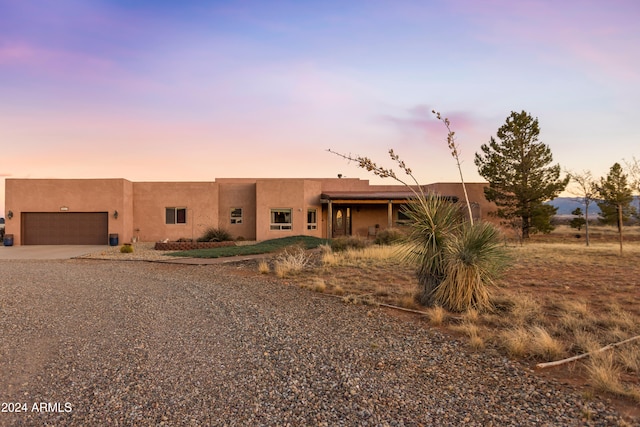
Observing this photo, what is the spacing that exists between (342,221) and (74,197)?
1621 cm

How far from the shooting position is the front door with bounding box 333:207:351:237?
26234 mm

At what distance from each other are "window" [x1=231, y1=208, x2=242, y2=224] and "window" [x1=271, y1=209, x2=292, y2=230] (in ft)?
7.58

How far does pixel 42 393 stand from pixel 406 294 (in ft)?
21.1

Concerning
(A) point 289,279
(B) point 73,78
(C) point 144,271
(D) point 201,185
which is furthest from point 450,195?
(B) point 73,78

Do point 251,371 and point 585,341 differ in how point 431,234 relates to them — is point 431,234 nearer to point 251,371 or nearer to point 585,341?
point 585,341

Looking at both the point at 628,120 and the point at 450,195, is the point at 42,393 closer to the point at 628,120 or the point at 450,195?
the point at 628,120

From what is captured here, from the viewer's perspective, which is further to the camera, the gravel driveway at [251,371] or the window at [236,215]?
the window at [236,215]

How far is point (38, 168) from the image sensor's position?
23.6m

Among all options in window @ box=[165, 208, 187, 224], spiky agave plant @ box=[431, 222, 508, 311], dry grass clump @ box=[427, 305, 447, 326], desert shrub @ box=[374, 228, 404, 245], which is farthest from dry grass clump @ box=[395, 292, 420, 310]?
window @ box=[165, 208, 187, 224]

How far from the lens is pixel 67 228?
2269 centimetres

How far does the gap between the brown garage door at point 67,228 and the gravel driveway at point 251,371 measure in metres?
16.6

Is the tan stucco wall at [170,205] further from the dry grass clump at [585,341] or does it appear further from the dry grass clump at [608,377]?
the dry grass clump at [608,377]

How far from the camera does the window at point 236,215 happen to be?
2461cm

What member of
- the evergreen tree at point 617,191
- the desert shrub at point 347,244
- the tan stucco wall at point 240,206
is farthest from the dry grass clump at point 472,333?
the evergreen tree at point 617,191
